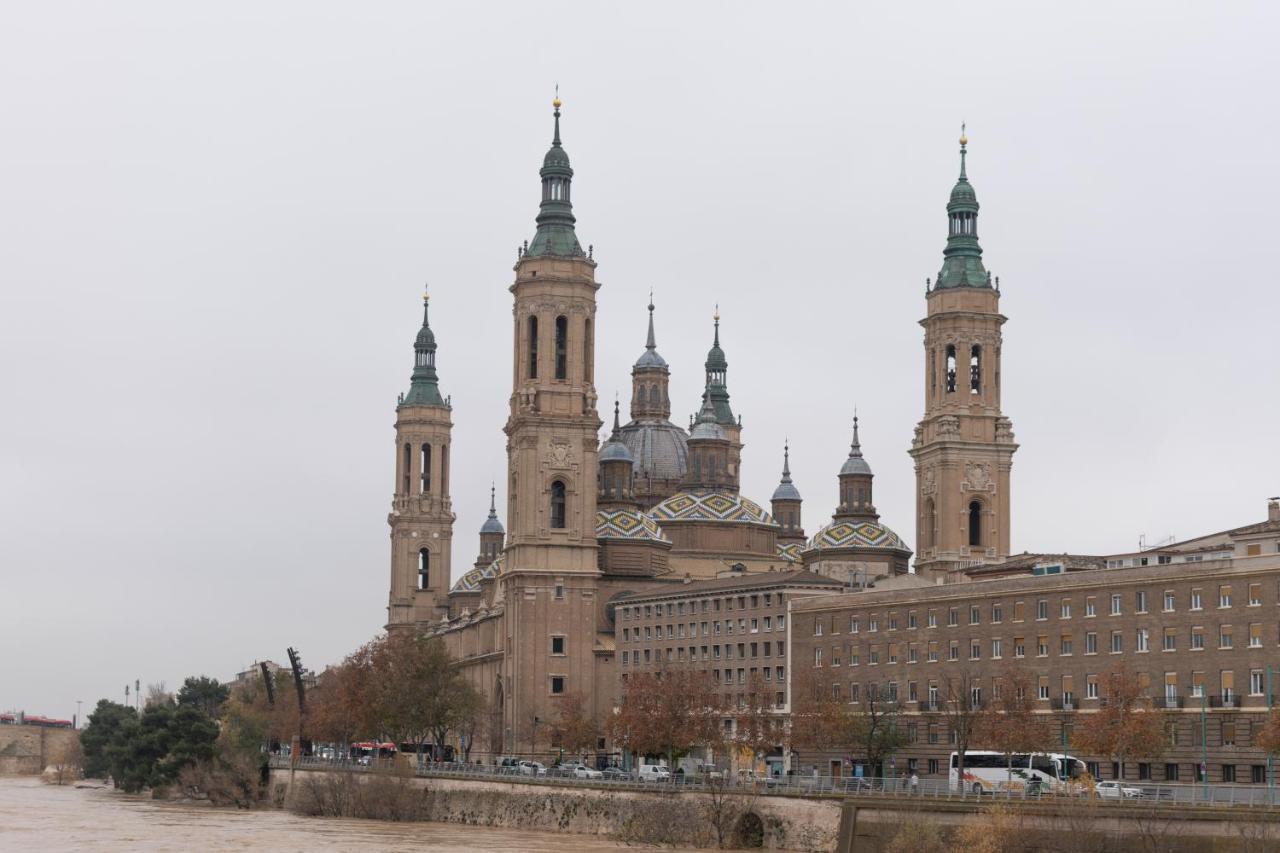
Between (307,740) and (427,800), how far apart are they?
50701 millimetres

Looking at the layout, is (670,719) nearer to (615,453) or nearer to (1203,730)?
(1203,730)

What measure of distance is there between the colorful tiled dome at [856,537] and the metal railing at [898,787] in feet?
162

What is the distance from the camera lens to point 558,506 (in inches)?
5822

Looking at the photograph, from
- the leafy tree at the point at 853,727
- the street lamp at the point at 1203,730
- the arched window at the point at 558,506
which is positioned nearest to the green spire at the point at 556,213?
the arched window at the point at 558,506

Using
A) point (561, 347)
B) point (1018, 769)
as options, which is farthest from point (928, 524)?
point (1018, 769)

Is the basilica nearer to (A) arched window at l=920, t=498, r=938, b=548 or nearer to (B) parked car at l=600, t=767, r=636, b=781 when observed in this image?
(A) arched window at l=920, t=498, r=938, b=548

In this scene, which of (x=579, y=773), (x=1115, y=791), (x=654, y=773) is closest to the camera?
(x=1115, y=791)

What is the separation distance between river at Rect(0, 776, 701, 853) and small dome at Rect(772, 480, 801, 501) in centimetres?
6654

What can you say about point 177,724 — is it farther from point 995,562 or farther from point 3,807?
point 995,562

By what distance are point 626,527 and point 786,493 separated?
101ft

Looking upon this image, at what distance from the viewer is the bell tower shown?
479 feet

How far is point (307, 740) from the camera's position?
160000mm

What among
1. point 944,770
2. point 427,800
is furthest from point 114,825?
point 944,770

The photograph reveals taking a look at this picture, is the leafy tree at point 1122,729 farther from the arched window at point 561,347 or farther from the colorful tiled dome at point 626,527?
the colorful tiled dome at point 626,527
